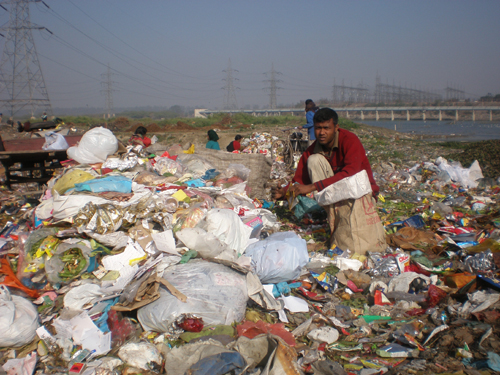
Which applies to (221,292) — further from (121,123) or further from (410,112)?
(410,112)

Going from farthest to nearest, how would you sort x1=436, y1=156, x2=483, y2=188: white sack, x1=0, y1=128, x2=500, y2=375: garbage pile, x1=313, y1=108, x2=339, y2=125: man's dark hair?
x1=436, y1=156, x2=483, y2=188: white sack → x1=313, y1=108, x2=339, y2=125: man's dark hair → x1=0, y1=128, x2=500, y2=375: garbage pile

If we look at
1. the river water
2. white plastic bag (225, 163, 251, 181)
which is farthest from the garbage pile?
the river water

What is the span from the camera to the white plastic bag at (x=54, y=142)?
485cm

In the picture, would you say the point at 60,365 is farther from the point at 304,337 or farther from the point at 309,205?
the point at 309,205

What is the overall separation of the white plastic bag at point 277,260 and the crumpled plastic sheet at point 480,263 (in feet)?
4.12

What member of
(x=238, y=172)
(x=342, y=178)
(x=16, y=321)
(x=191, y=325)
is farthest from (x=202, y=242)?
(x=238, y=172)

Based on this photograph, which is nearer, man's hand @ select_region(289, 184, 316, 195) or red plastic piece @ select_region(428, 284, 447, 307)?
red plastic piece @ select_region(428, 284, 447, 307)

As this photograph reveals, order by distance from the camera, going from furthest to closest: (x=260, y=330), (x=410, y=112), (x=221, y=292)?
1. (x=410, y=112)
2. (x=221, y=292)
3. (x=260, y=330)

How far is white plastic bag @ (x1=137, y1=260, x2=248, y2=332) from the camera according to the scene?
2086 millimetres

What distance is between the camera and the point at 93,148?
4.18m

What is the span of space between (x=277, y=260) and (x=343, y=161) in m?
1.24

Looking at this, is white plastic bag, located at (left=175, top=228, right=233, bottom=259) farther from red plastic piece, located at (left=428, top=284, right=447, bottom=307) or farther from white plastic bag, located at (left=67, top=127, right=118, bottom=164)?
white plastic bag, located at (left=67, top=127, right=118, bottom=164)

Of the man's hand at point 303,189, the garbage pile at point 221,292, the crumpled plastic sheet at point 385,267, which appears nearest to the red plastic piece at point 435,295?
the garbage pile at point 221,292

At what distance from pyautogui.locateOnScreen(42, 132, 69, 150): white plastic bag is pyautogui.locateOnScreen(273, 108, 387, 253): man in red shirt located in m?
3.61
